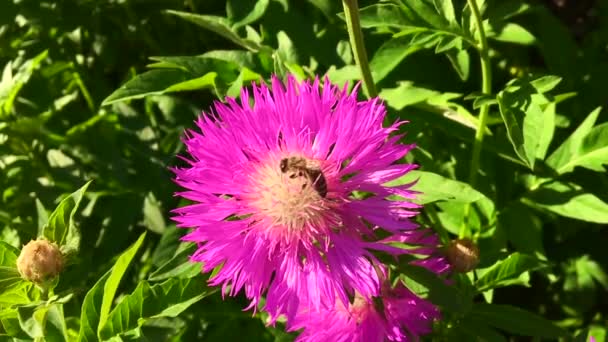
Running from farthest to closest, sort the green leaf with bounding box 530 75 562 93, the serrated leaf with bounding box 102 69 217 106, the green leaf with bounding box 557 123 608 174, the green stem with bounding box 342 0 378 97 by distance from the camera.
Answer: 1. the green leaf with bounding box 557 123 608 174
2. the serrated leaf with bounding box 102 69 217 106
3. the green leaf with bounding box 530 75 562 93
4. the green stem with bounding box 342 0 378 97

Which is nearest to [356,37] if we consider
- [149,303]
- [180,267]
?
[180,267]

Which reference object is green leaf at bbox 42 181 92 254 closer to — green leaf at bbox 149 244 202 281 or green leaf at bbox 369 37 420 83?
green leaf at bbox 149 244 202 281

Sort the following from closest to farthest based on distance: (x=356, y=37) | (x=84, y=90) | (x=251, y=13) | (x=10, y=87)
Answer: (x=356, y=37) → (x=251, y=13) → (x=10, y=87) → (x=84, y=90)

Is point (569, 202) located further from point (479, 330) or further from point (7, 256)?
point (7, 256)

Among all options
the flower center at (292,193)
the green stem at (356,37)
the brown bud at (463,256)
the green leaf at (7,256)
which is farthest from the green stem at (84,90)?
the brown bud at (463,256)

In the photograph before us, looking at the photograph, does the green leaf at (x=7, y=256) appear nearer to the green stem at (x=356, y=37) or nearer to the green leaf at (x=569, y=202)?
the green stem at (x=356, y=37)

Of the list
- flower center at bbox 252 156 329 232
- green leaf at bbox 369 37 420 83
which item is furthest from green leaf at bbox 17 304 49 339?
green leaf at bbox 369 37 420 83

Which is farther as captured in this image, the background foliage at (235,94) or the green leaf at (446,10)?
the green leaf at (446,10)
